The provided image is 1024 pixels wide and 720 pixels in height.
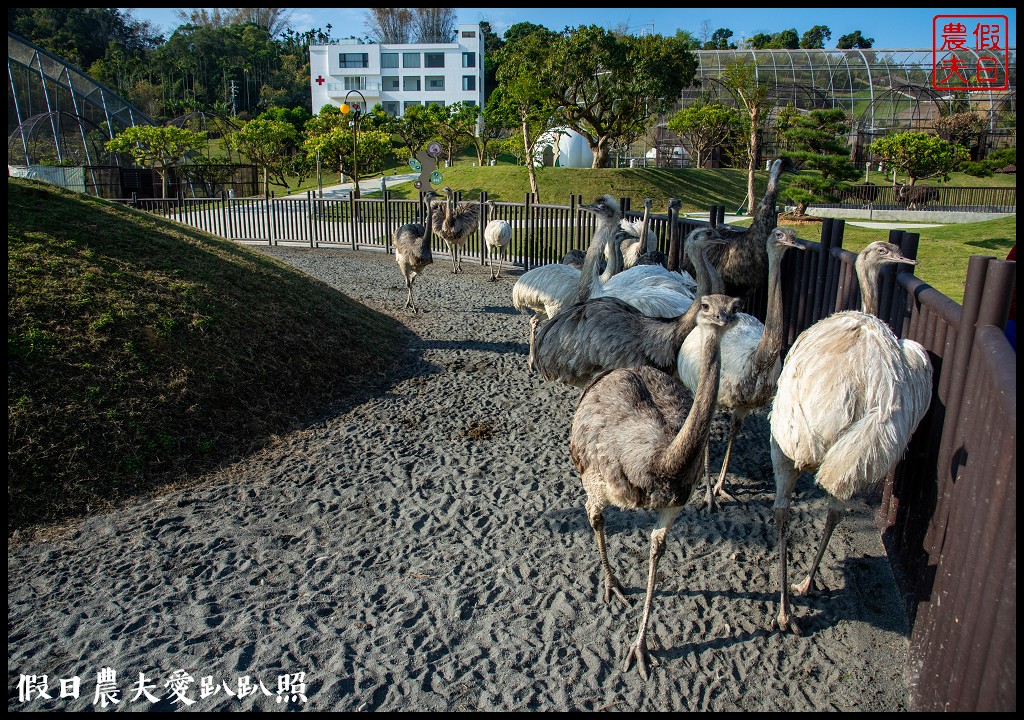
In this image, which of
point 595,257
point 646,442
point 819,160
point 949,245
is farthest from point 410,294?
point 819,160

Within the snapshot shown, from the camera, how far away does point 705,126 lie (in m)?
37.3

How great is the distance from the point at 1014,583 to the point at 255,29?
93.2m

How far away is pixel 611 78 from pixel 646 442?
28.9 meters

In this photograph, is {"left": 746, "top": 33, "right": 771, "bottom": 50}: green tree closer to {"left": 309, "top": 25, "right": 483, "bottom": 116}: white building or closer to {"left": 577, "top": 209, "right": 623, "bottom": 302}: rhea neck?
{"left": 309, "top": 25, "right": 483, "bottom": 116}: white building

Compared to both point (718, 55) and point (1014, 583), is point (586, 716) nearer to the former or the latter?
point (1014, 583)

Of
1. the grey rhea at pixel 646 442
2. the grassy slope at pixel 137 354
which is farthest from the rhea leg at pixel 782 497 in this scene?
the grassy slope at pixel 137 354

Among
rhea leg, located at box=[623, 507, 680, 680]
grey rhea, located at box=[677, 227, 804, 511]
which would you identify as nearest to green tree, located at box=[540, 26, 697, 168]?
grey rhea, located at box=[677, 227, 804, 511]

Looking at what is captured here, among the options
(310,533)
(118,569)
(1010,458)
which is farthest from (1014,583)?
(118,569)

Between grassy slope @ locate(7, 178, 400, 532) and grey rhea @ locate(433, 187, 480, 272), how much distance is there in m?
6.04

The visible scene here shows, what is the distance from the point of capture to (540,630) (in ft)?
11.5

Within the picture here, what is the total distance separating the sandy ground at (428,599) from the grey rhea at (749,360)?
66cm

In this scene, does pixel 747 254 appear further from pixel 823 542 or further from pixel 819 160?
pixel 819 160

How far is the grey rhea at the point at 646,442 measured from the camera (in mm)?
3176

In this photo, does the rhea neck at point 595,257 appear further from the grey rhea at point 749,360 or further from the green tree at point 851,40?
the green tree at point 851,40
